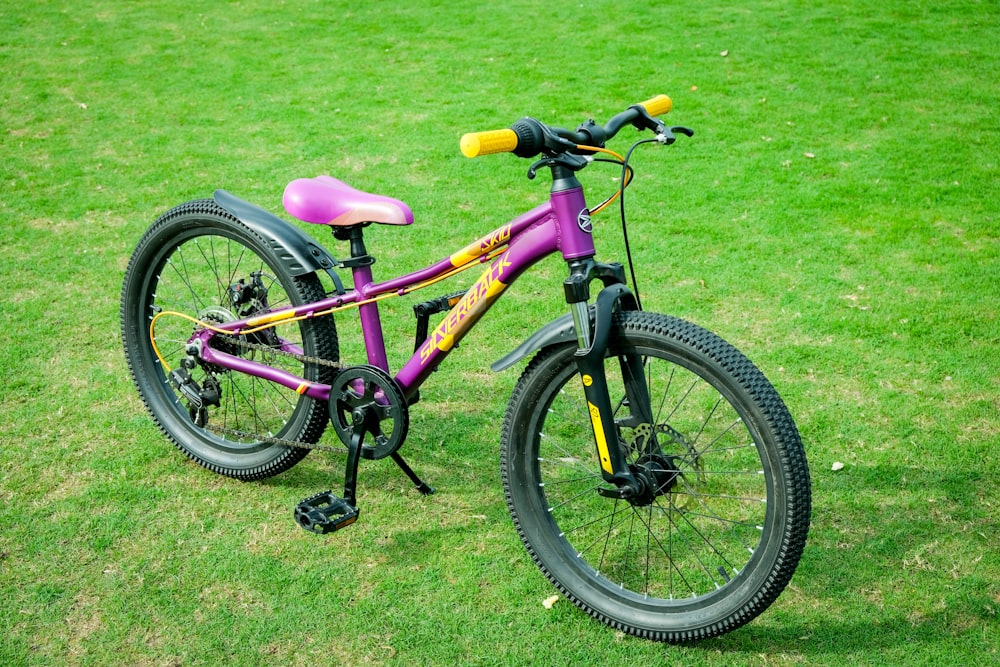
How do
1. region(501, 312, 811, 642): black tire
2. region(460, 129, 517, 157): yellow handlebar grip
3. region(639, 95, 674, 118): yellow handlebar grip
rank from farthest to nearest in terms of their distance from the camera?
region(639, 95, 674, 118): yellow handlebar grip < region(501, 312, 811, 642): black tire < region(460, 129, 517, 157): yellow handlebar grip

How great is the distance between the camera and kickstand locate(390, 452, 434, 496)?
161 inches

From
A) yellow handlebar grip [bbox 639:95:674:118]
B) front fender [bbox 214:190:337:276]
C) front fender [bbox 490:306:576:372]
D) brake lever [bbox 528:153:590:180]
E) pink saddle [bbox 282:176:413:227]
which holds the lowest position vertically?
front fender [bbox 490:306:576:372]

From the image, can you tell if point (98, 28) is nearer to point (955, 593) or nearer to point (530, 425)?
point (530, 425)

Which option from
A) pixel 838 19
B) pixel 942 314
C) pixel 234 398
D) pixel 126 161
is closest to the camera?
pixel 234 398

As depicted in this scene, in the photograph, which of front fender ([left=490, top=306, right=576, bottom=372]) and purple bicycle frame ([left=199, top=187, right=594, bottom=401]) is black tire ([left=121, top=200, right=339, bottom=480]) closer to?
purple bicycle frame ([left=199, top=187, right=594, bottom=401])

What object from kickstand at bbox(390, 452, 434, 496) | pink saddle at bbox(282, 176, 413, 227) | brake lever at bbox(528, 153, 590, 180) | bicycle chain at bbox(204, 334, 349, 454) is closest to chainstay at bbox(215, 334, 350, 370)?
bicycle chain at bbox(204, 334, 349, 454)

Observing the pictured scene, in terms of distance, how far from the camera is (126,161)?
808 cm

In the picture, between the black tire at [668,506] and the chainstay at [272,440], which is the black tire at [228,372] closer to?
the chainstay at [272,440]

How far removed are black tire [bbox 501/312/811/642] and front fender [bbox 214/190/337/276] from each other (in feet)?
3.50

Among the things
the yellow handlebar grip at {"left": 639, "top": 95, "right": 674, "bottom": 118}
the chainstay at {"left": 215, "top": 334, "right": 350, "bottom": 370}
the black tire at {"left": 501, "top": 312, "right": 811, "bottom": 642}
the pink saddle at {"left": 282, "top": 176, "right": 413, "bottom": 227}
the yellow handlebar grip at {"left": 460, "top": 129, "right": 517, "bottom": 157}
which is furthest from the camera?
the chainstay at {"left": 215, "top": 334, "right": 350, "bottom": 370}

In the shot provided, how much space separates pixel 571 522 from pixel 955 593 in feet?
4.60

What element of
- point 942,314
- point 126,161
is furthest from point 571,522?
point 126,161

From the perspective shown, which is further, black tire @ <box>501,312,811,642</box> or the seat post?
the seat post

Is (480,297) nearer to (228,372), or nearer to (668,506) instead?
(668,506)
